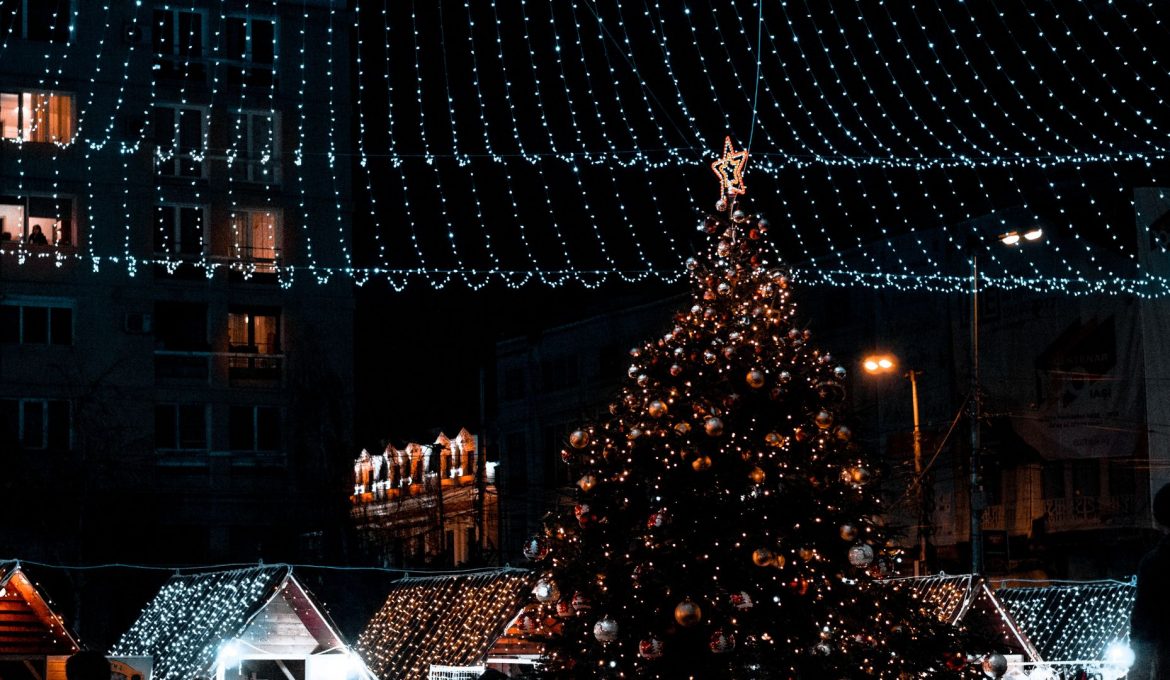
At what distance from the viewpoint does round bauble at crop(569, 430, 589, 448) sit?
474 inches

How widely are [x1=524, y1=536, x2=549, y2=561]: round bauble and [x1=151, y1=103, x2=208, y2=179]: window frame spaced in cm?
2342

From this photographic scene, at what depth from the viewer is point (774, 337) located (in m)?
12.2

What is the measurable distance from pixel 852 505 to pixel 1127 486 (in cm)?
2435

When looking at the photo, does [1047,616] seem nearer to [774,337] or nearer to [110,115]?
[774,337]

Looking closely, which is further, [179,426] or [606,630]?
[179,426]

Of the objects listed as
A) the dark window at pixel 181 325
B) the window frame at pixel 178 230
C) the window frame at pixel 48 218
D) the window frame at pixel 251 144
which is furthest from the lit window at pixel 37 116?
the dark window at pixel 181 325

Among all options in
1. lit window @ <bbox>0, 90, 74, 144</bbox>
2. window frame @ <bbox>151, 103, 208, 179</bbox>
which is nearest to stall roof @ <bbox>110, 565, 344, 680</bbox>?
window frame @ <bbox>151, 103, 208, 179</bbox>

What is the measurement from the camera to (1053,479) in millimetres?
35781

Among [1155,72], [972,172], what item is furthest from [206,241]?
[1155,72]

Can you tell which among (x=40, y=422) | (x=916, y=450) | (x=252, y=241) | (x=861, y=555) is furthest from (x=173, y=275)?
(x=861, y=555)

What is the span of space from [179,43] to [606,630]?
Result: 84.4 ft

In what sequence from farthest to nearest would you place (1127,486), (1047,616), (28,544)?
(1127,486) → (28,544) → (1047,616)

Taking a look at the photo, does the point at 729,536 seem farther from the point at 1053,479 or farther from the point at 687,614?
the point at 1053,479

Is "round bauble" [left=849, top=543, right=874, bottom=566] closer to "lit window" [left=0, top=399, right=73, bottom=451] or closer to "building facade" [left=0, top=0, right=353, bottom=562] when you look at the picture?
"building facade" [left=0, top=0, right=353, bottom=562]
